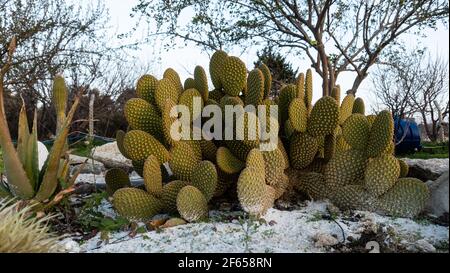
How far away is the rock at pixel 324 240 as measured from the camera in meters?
2.96

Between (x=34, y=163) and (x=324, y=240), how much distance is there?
2071mm

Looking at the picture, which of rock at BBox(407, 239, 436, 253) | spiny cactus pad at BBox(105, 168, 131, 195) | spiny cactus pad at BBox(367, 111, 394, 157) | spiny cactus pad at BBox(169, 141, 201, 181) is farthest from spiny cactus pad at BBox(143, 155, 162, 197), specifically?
rock at BBox(407, 239, 436, 253)

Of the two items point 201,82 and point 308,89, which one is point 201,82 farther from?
point 308,89

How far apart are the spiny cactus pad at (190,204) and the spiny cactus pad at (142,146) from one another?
0.44m

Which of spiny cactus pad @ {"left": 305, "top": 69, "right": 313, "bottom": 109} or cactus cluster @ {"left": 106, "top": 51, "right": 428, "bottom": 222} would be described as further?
spiny cactus pad @ {"left": 305, "top": 69, "right": 313, "bottom": 109}

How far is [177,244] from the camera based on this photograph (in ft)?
9.95

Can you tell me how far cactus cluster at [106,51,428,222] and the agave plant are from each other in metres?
0.42

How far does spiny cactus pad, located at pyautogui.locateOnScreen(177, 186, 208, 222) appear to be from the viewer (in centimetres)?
340

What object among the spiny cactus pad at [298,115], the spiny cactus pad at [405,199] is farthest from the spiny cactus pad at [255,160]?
the spiny cactus pad at [405,199]

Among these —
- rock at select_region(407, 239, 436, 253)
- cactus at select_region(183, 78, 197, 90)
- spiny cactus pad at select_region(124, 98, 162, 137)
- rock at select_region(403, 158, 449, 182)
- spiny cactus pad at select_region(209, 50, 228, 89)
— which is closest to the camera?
rock at select_region(407, 239, 436, 253)

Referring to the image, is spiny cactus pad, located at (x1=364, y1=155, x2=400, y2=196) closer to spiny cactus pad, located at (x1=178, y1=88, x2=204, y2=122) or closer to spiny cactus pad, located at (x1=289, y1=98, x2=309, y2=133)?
spiny cactus pad, located at (x1=289, y1=98, x2=309, y2=133)

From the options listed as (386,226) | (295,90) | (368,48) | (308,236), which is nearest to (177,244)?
(308,236)

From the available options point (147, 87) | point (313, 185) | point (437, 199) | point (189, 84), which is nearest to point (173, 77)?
point (189, 84)

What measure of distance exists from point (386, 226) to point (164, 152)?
1.60 metres
